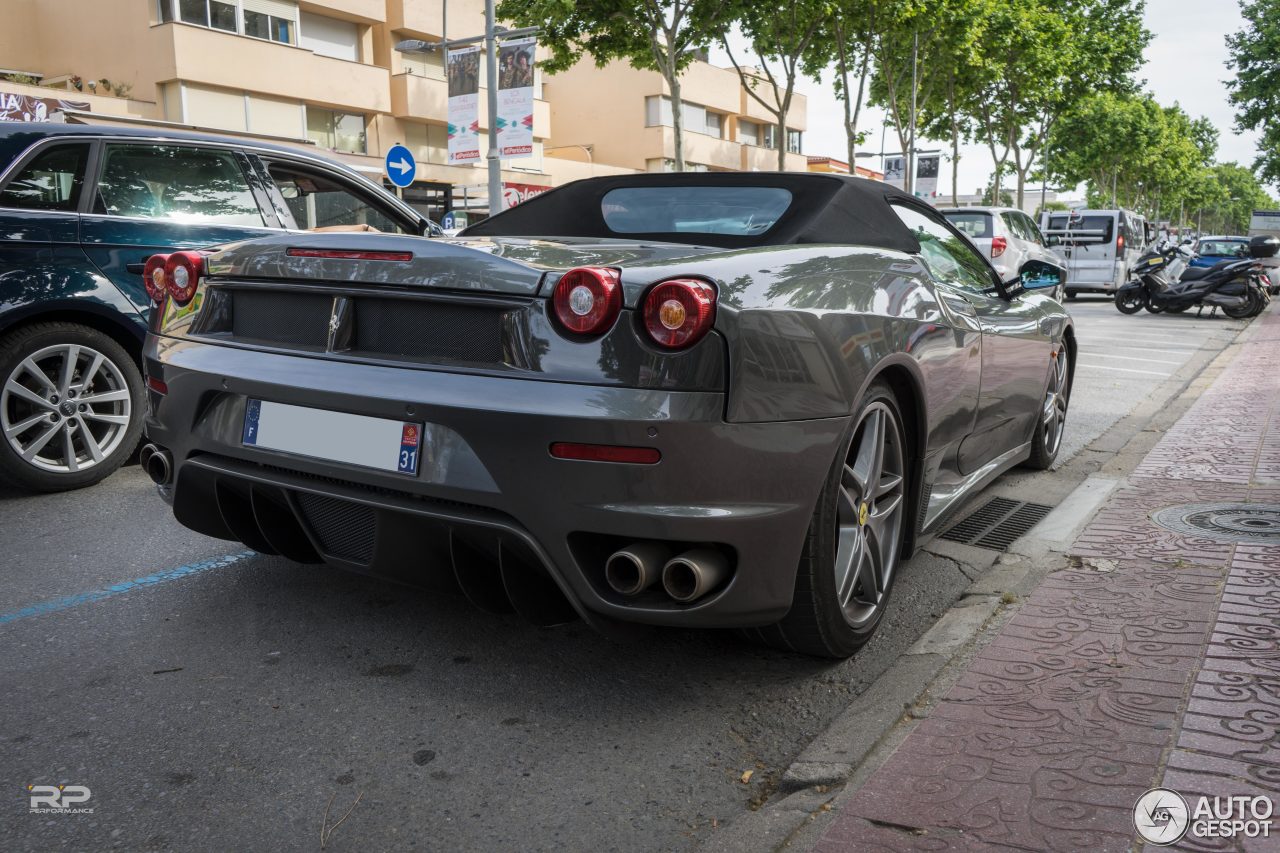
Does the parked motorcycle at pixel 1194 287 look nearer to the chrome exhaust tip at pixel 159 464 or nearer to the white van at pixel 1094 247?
the white van at pixel 1094 247

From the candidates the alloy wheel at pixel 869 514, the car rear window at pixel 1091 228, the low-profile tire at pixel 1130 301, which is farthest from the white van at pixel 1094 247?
the alloy wheel at pixel 869 514

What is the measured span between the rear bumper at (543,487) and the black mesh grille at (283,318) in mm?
71

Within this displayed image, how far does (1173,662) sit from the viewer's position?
306 cm

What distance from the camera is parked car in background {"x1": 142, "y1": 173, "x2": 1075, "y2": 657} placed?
2494 mm

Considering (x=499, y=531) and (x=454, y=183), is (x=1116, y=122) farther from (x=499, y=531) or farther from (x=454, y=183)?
(x=499, y=531)

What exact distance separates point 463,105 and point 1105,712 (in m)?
19.1

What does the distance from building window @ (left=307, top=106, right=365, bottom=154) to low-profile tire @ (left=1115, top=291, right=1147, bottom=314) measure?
2122cm

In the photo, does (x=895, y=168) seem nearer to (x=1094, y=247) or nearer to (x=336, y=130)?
(x=1094, y=247)

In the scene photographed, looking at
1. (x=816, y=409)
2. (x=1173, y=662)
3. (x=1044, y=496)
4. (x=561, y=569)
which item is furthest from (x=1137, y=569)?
(x=561, y=569)

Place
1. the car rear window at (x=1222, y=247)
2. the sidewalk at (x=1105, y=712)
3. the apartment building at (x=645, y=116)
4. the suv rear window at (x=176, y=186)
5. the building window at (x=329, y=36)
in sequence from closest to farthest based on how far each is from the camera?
1. the sidewalk at (x=1105, y=712)
2. the suv rear window at (x=176, y=186)
3. the car rear window at (x=1222, y=247)
4. the building window at (x=329, y=36)
5. the apartment building at (x=645, y=116)

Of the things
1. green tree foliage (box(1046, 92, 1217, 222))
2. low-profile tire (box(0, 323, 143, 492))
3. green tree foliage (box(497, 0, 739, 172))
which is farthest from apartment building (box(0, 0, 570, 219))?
green tree foliage (box(1046, 92, 1217, 222))

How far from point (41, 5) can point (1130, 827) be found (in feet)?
115

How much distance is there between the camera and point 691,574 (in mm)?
2518

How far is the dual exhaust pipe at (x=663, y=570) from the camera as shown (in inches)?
98.3
